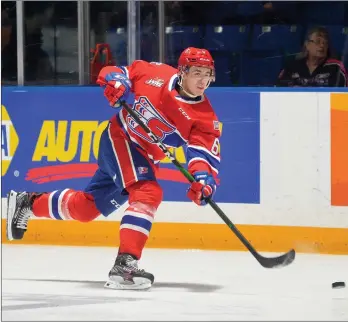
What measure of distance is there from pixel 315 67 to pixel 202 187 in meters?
1.79

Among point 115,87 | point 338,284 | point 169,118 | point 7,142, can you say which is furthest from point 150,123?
point 7,142

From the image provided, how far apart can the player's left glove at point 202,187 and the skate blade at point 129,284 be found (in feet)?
1.34

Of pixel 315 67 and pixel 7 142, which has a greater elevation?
pixel 315 67

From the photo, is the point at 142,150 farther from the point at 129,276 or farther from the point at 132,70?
the point at 129,276

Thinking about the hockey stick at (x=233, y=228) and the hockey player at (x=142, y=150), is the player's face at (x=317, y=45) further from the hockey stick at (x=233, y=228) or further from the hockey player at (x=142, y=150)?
the hockey stick at (x=233, y=228)

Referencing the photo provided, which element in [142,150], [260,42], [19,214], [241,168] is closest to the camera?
[142,150]

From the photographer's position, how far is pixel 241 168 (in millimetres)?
5891

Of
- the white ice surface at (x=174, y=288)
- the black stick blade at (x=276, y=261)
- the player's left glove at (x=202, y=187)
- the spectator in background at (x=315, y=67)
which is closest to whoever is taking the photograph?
the white ice surface at (x=174, y=288)

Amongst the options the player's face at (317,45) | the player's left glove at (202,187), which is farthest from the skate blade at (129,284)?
the player's face at (317,45)

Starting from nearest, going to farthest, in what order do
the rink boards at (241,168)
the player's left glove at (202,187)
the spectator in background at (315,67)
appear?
the player's left glove at (202,187)
the rink boards at (241,168)
the spectator in background at (315,67)

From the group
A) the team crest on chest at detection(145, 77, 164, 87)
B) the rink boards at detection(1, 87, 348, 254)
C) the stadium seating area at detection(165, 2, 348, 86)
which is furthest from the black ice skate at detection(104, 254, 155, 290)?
the stadium seating area at detection(165, 2, 348, 86)

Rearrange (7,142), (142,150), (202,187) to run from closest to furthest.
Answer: (202,187) → (142,150) → (7,142)

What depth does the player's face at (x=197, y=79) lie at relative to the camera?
478 centimetres

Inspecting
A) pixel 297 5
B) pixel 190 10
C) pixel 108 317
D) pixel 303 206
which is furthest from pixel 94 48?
pixel 108 317
